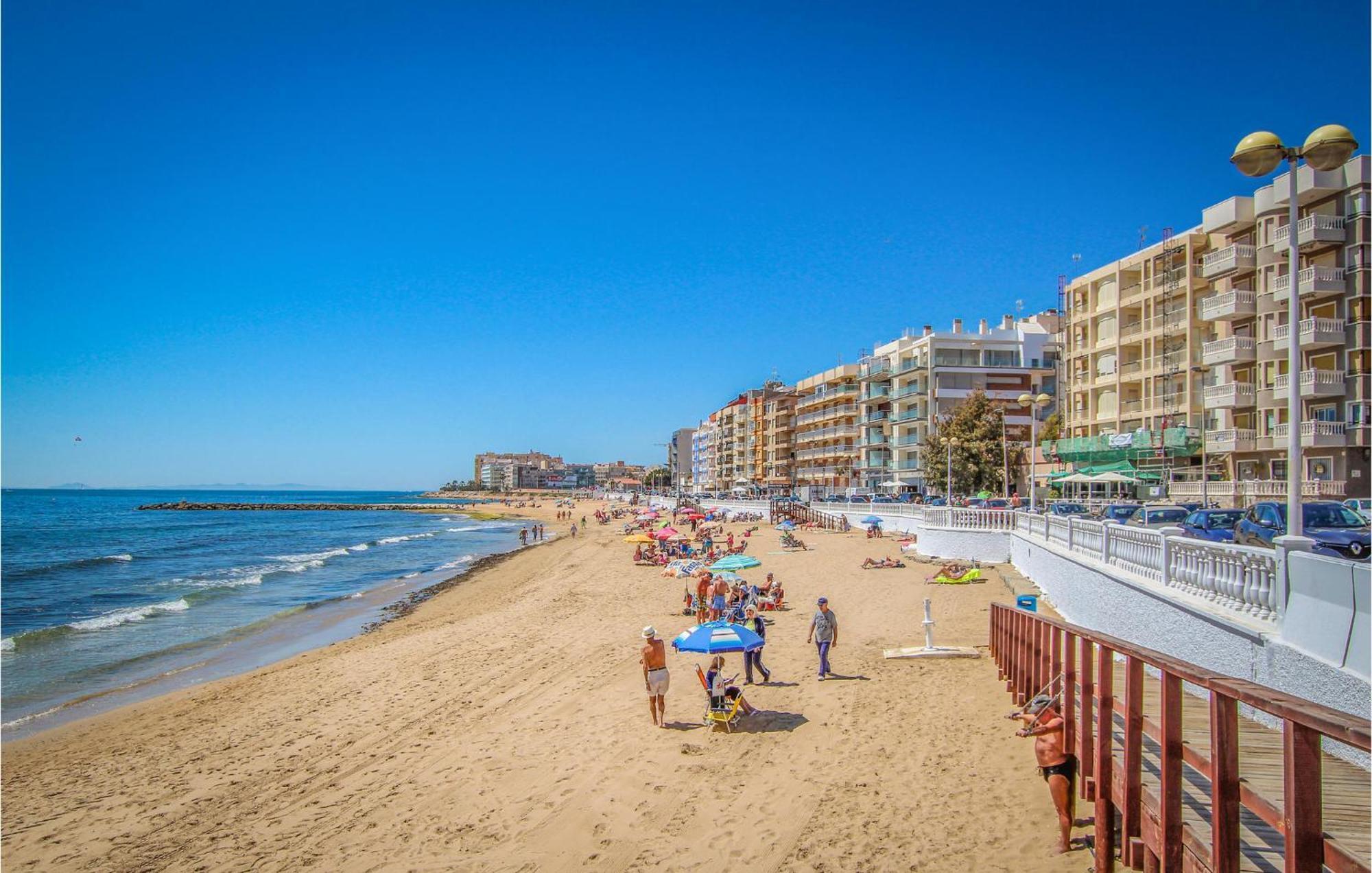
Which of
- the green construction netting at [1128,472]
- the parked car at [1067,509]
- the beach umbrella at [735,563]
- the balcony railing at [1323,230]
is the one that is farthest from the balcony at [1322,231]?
the beach umbrella at [735,563]

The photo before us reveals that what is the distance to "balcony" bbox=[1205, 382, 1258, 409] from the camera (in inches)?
1241

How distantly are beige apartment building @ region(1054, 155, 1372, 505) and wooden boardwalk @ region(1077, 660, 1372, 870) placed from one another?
24817mm

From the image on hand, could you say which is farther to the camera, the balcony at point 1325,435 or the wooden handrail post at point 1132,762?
the balcony at point 1325,435

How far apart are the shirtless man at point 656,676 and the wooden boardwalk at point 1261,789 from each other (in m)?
6.06

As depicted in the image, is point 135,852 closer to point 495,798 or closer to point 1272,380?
point 495,798

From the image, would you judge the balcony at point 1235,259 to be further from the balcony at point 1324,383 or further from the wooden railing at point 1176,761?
the wooden railing at point 1176,761

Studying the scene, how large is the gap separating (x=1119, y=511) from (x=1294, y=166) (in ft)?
61.0

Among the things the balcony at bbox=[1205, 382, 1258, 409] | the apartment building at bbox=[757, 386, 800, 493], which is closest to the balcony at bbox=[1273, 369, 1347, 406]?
the balcony at bbox=[1205, 382, 1258, 409]

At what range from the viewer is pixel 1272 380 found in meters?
31.1

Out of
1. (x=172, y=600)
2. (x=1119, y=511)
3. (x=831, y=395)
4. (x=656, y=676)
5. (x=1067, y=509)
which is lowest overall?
(x=172, y=600)

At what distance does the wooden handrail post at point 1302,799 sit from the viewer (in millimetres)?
3090

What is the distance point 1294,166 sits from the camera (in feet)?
25.4

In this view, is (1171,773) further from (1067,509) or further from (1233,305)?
(1233,305)

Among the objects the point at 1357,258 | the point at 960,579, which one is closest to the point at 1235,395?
the point at 1357,258
